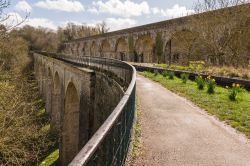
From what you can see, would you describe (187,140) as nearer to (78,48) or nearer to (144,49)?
(144,49)

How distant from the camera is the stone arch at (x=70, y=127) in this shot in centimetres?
1545

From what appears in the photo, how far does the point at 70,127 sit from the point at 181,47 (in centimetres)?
1441

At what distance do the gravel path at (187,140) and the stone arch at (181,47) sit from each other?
16912mm

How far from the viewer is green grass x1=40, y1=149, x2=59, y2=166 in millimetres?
15388

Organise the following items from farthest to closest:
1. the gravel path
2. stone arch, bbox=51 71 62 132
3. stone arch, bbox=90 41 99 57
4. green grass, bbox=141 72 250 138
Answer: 1. stone arch, bbox=90 41 99 57
2. stone arch, bbox=51 71 62 132
3. green grass, bbox=141 72 250 138
4. the gravel path

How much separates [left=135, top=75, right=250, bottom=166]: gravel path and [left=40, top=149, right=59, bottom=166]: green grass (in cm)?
922

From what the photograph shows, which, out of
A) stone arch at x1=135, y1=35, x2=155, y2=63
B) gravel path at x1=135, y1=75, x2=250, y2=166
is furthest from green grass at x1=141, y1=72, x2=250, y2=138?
stone arch at x1=135, y1=35, x2=155, y2=63

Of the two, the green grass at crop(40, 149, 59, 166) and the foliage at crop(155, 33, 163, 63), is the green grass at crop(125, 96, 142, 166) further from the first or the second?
the foliage at crop(155, 33, 163, 63)

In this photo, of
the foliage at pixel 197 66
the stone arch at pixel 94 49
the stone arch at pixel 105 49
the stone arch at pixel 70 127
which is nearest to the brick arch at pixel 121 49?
the stone arch at pixel 105 49

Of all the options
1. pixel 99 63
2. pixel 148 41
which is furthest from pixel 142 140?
pixel 148 41

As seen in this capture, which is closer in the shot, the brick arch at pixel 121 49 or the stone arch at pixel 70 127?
the stone arch at pixel 70 127

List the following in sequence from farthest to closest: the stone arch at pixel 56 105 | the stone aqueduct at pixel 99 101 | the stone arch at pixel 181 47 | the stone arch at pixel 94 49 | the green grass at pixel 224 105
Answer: the stone arch at pixel 94 49, the stone arch at pixel 181 47, the stone arch at pixel 56 105, the green grass at pixel 224 105, the stone aqueduct at pixel 99 101

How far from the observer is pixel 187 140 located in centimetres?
546

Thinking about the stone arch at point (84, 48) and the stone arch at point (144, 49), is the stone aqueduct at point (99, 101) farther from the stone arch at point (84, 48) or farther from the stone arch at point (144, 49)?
the stone arch at point (84, 48)
